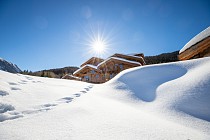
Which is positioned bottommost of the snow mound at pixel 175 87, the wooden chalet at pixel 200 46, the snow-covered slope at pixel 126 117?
the snow-covered slope at pixel 126 117

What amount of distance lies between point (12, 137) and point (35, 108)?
0.75m

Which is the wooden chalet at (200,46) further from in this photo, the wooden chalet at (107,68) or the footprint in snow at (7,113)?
the wooden chalet at (107,68)

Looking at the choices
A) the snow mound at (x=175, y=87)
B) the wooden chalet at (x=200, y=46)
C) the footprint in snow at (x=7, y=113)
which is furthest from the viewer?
the wooden chalet at (x=200, y=46)

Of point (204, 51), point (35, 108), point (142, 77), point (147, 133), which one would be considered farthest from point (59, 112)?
point (204, 51)

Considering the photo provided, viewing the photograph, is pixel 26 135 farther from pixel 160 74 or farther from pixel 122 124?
pixel 160 74

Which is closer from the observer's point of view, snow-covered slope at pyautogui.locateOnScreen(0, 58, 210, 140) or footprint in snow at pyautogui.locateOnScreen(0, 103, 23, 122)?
snow-covered slope at pyautogui.locateOnScreen(0, 58, 210, 140)

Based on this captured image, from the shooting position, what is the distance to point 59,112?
1.51 meters

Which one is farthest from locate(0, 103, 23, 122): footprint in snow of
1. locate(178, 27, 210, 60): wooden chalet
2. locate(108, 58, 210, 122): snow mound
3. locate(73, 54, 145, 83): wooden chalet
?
locate(73, 54, 145, 83): wooden chalet

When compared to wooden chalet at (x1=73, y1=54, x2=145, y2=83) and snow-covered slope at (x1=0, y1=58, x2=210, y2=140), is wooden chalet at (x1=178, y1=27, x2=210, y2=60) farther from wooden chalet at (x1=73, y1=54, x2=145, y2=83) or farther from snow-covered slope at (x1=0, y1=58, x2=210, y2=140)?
wooden chalet at (x1=73, y1=54, x2=145, y2=83)

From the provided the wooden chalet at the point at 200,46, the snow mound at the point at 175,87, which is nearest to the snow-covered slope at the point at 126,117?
the snow mound at the point at 175,87

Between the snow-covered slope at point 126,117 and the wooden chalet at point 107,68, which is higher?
the wooden chalet at point 107,68

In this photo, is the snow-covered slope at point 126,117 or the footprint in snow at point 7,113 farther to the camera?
the footprint in snow at point 7,113

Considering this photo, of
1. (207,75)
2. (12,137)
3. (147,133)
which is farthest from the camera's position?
(207,75)

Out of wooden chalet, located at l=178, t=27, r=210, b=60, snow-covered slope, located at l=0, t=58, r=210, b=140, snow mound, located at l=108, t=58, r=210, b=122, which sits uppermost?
wooden chalet, located at l=178, t=27, r=210, b=60
